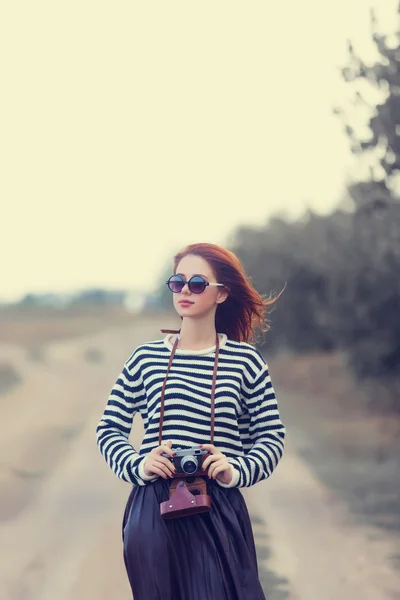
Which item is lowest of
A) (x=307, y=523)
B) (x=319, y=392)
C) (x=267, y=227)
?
(x=307, y=523)

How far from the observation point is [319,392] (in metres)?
23.7

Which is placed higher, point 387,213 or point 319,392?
point 319,392

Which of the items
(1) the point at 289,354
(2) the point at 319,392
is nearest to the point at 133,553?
(2) the point at 319,392

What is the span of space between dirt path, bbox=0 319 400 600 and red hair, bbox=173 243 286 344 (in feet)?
11.1

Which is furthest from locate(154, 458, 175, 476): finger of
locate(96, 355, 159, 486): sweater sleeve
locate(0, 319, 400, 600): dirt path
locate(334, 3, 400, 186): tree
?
locate(334, 3, 400, 186): tree

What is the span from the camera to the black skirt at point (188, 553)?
10.7 feet

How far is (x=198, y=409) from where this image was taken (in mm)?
3342

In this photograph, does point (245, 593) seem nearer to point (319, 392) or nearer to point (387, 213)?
point (387, 213)

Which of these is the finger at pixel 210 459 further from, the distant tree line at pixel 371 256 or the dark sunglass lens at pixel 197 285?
the distant tree line at pixel 371 256

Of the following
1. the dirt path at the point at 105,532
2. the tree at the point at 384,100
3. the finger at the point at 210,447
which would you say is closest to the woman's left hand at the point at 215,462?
the finger at the point at 210,447

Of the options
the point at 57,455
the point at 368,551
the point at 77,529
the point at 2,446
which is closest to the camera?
the point at 368,551

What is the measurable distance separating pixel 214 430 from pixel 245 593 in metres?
0.48

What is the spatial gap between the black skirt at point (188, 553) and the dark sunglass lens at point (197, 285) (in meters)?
0.59

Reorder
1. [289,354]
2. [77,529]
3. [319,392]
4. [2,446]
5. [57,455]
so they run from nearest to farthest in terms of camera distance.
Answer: [77,529] < [57,455] < [2,446] < [319,392] < [289,354]
